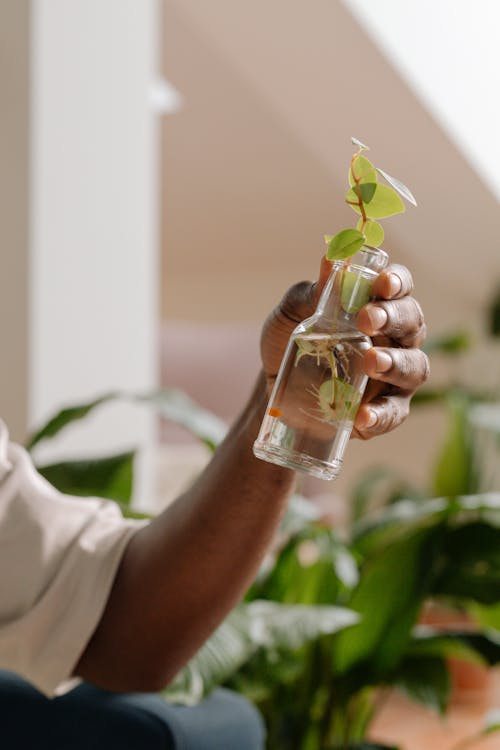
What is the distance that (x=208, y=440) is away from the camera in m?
1.36

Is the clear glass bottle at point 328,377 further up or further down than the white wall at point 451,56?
further down

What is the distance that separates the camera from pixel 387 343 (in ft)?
2.15

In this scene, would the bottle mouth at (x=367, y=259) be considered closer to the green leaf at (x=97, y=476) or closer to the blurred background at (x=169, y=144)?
the green leaf at (x=97, y=476)

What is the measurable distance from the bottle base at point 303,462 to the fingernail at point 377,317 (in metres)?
0.08

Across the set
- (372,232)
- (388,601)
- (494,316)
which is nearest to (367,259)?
(372,232)

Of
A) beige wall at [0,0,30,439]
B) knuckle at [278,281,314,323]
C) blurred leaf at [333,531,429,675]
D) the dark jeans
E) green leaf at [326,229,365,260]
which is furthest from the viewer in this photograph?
beige wall at [0,0,30,439]

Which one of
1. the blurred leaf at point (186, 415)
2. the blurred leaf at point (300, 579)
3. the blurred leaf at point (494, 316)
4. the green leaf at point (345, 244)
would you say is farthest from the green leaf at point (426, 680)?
the blurred leaf at point (494, 316)

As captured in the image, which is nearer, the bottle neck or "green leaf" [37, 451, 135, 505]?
the bottle neck

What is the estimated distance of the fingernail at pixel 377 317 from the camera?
23.7 inches

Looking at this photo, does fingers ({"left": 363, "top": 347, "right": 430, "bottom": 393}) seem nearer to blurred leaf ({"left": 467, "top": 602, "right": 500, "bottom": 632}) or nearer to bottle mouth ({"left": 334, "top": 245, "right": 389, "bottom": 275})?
bottle mouth ({"left": 334, "top": 245, "right": 389, "bottom": 275})

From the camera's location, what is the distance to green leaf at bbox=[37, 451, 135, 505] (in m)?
1.31

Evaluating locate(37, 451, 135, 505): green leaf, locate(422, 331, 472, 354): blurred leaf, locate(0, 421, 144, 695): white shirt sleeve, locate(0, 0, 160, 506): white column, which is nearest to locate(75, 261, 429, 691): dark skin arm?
locate(0, 421, 144, 695): white shirt sleeve

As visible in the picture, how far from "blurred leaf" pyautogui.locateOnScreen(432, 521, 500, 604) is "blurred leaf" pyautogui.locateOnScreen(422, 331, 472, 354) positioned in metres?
0.55

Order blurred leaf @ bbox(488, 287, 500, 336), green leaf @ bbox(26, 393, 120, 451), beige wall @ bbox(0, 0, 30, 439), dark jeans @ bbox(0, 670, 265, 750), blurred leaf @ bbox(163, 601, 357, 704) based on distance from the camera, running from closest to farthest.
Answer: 1. dark jeans @ bbox(0, 670, 265, 750)
2. blurred leaf @ bbox(163, 601, 357, 704)
3. green leaf @ bbox(26, 393, 120, 451)
4. beige wall @ bbox(0, 0, 30, 439)
5. blurred leaf @ bbox(488, 287, 500, 336)
